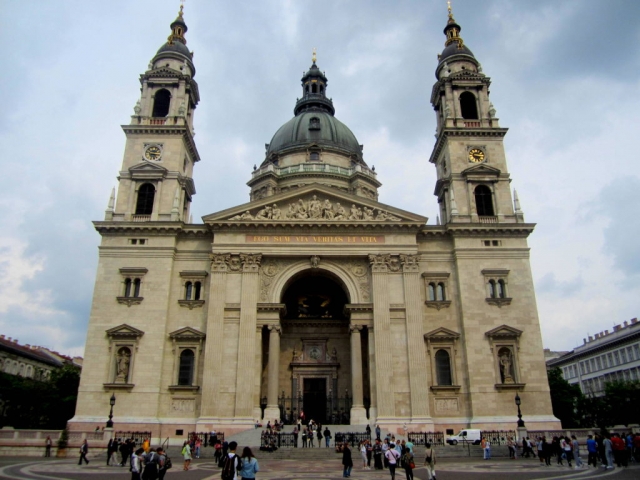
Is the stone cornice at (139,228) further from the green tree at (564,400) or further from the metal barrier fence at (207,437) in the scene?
the green tree at (564,400)

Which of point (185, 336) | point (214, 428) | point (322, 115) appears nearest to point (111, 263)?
point (185, 336)

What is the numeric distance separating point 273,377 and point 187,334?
22.2 ft

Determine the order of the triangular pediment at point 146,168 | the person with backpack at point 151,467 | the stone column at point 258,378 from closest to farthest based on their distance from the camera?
the person with backpack at point 151,467 → the stone column at point 258,378 → the triangular pediment at point 146,168

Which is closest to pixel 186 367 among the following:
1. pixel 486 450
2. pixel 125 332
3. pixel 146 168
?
pixel 125 332

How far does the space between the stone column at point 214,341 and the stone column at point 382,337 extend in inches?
422

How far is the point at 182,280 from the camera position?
40.0 m

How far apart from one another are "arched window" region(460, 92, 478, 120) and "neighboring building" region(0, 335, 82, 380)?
53187mm

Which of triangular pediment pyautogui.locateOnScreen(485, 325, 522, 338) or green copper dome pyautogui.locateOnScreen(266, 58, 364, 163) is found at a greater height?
green copper dome pyautogui.locateOnScreen(266, 58, 364, 163)

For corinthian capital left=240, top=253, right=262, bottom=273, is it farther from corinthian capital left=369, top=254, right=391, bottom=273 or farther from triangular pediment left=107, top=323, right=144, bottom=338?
triangular pediment left=107, top=323, right=144, bottom=338

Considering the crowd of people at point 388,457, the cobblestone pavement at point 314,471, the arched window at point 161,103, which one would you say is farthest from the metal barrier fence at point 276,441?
the arched window at point 161,103

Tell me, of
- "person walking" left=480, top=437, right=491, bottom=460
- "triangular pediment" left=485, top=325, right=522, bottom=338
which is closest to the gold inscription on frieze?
"triangular pediment" left=485, top=325, right=522, bottom=338

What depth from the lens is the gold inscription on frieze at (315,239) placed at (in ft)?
132

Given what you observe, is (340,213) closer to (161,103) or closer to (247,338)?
(247,338)

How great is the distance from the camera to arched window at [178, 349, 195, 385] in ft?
124
